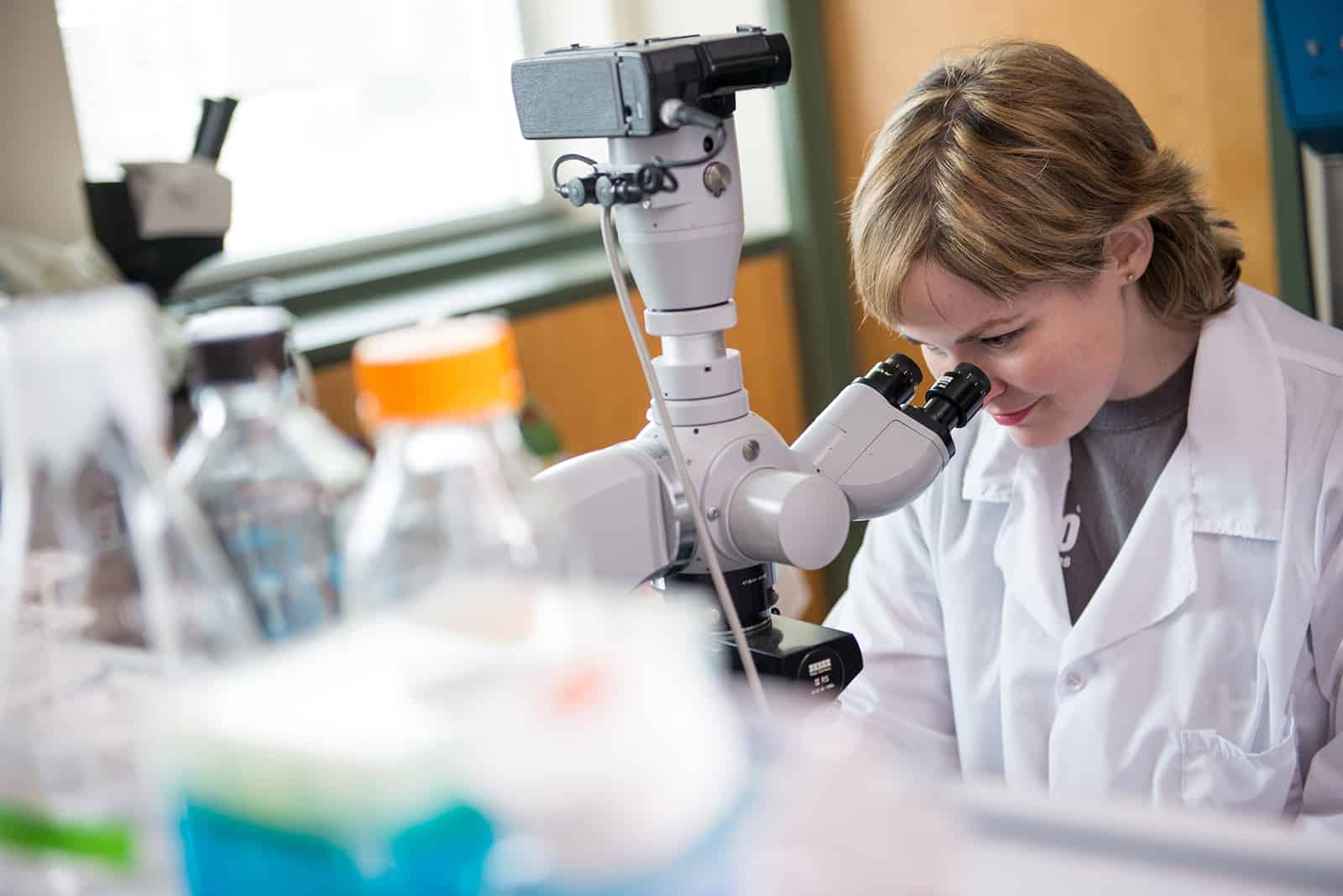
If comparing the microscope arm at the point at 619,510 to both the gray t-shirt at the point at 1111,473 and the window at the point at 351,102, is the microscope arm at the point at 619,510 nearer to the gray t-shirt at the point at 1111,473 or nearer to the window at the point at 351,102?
the gray t-shirt at the point at 1111,473

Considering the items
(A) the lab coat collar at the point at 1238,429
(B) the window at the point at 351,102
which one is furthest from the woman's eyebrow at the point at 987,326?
(B) the window at the point at 351,102

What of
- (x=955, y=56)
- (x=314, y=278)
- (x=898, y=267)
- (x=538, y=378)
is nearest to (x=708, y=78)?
(x=898, y=267)

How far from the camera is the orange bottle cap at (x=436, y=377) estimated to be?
18.5 inches

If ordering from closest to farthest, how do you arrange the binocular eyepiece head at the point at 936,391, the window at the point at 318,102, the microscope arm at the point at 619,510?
the microscope arm at the point at 619,510 < the binocular eyepiece head at the point at 936,391 < the window at the point at 318,102

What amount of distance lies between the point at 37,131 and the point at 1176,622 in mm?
1770

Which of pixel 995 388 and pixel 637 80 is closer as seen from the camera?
pixel 637 80

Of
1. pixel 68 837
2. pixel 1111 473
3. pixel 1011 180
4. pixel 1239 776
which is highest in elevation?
pixel 1011 180

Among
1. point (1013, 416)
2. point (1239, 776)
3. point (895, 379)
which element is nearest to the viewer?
point (895, 379)

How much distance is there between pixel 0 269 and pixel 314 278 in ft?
3.74

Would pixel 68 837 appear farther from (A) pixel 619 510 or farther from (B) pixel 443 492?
(A) pixel 619 510

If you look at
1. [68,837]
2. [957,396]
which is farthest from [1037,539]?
[68,837]

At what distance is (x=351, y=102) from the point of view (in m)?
2.70

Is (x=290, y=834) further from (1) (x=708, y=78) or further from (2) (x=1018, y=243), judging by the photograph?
(2) (x=1018, y=243)

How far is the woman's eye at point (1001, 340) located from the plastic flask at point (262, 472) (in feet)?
2.91
